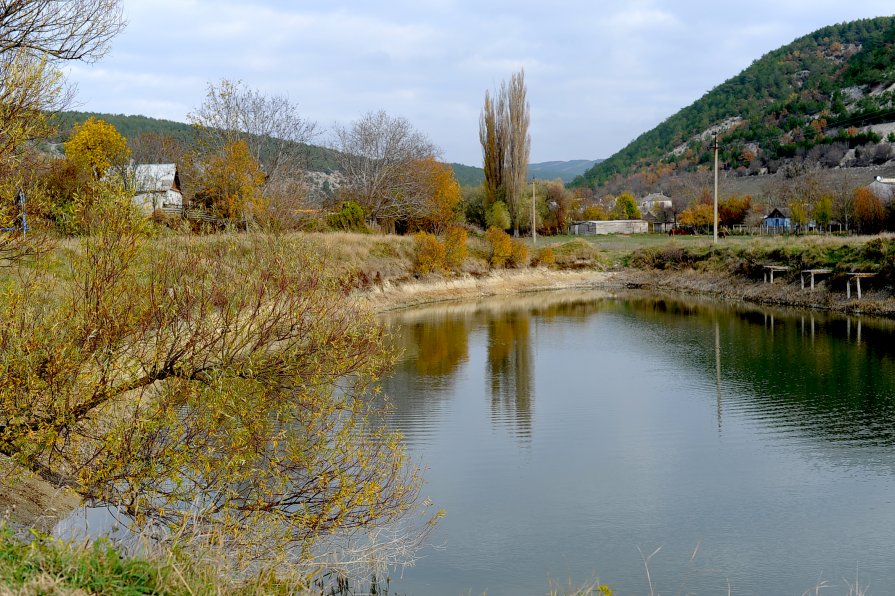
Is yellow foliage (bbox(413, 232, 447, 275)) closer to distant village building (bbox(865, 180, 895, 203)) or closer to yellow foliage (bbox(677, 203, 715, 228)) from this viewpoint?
distant village building (bbox(865, 180, 895, 203))

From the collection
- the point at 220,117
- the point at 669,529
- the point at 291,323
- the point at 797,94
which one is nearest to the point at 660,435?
the point at 669,529

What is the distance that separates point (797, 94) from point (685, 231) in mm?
50307

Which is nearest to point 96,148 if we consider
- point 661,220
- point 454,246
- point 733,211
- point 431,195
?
point 454,246

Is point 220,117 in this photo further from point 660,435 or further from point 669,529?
point 669,529

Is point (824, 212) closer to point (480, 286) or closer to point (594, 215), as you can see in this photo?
point (480, 286)

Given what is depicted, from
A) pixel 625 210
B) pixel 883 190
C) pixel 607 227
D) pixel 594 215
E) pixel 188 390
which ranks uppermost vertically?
pixel 625 210

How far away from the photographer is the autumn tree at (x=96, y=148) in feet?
98.4

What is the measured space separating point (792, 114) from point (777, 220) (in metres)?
46.7

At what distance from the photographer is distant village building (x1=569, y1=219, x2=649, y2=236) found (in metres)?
61.6

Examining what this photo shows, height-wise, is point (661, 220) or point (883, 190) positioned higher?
point (883, 190)

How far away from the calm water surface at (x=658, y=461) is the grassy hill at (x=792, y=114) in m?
63.7

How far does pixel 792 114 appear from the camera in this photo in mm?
97375

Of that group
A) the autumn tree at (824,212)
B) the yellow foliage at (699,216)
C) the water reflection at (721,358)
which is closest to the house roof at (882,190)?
the autumn tree at (824,212)

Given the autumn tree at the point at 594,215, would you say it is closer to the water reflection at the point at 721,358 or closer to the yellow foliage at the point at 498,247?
the yellow foliage at the point at 498,247
